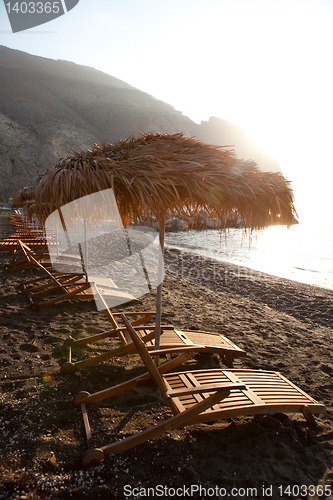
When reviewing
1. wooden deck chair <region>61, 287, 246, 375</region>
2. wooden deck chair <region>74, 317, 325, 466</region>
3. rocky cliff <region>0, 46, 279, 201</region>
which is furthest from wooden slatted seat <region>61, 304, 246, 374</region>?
rocky cliff <region>0, 46, 279, 201</region>

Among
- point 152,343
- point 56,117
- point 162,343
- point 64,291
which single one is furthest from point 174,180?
point 56,117

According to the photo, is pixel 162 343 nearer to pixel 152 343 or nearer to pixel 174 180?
pixel 152 343

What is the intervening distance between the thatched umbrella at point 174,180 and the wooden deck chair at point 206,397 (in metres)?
1.23

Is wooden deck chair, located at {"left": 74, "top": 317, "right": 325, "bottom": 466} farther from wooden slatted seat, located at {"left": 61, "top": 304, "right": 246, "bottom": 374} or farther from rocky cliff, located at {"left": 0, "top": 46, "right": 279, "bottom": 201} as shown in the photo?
rocky cliff, located at {"left": 0, "top": 46, "right": 279, "bottom": 201}

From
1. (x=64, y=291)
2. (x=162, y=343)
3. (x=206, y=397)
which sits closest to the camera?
(x=206, y=397)

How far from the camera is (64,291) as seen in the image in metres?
5.26

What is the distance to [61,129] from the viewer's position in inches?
2120

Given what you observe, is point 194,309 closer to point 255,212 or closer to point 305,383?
point 305,383

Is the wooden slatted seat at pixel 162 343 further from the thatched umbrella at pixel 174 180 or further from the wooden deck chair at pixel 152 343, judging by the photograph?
the thatched umbrella at pixel 174 180

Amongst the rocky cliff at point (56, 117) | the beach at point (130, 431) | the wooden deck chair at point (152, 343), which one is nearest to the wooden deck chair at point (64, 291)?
the beach at point (130, 431)

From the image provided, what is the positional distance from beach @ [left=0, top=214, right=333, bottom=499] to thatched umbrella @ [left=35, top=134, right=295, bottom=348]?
1784 millimetres

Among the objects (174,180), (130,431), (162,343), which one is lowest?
(130,431)

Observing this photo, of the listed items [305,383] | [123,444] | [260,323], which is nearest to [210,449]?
[123,444]

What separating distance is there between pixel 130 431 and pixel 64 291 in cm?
→ 348
